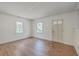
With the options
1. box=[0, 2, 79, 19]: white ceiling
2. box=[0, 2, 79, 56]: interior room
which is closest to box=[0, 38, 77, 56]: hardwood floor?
box=[0, 2, 79, 56]: interior room

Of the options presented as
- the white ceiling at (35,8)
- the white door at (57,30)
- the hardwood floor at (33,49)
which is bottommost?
the hardwood floor at (33,49)

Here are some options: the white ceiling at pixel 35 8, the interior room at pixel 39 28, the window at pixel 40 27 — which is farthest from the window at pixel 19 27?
the window at pixel 40 27

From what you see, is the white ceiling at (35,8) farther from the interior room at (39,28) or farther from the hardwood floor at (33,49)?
the hardwood floor at (33,49)

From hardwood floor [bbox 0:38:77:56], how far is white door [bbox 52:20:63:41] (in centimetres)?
9

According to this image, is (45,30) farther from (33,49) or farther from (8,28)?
(8,28)

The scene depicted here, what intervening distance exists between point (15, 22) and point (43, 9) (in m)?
0.45

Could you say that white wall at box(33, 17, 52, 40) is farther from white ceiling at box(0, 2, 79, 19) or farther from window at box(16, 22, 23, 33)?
window at box(16, 22, 23, 33)

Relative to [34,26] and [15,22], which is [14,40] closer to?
[15,22]

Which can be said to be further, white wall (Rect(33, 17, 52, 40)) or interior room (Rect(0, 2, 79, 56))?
white wall (Rect(33, 17, 52, 40))

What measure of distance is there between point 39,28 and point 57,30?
0.91 feet

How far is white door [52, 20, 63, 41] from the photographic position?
115cm

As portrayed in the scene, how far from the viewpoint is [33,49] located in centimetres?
117

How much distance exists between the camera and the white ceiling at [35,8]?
1.03m

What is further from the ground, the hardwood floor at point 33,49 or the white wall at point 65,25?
the white wall at point 65,25
